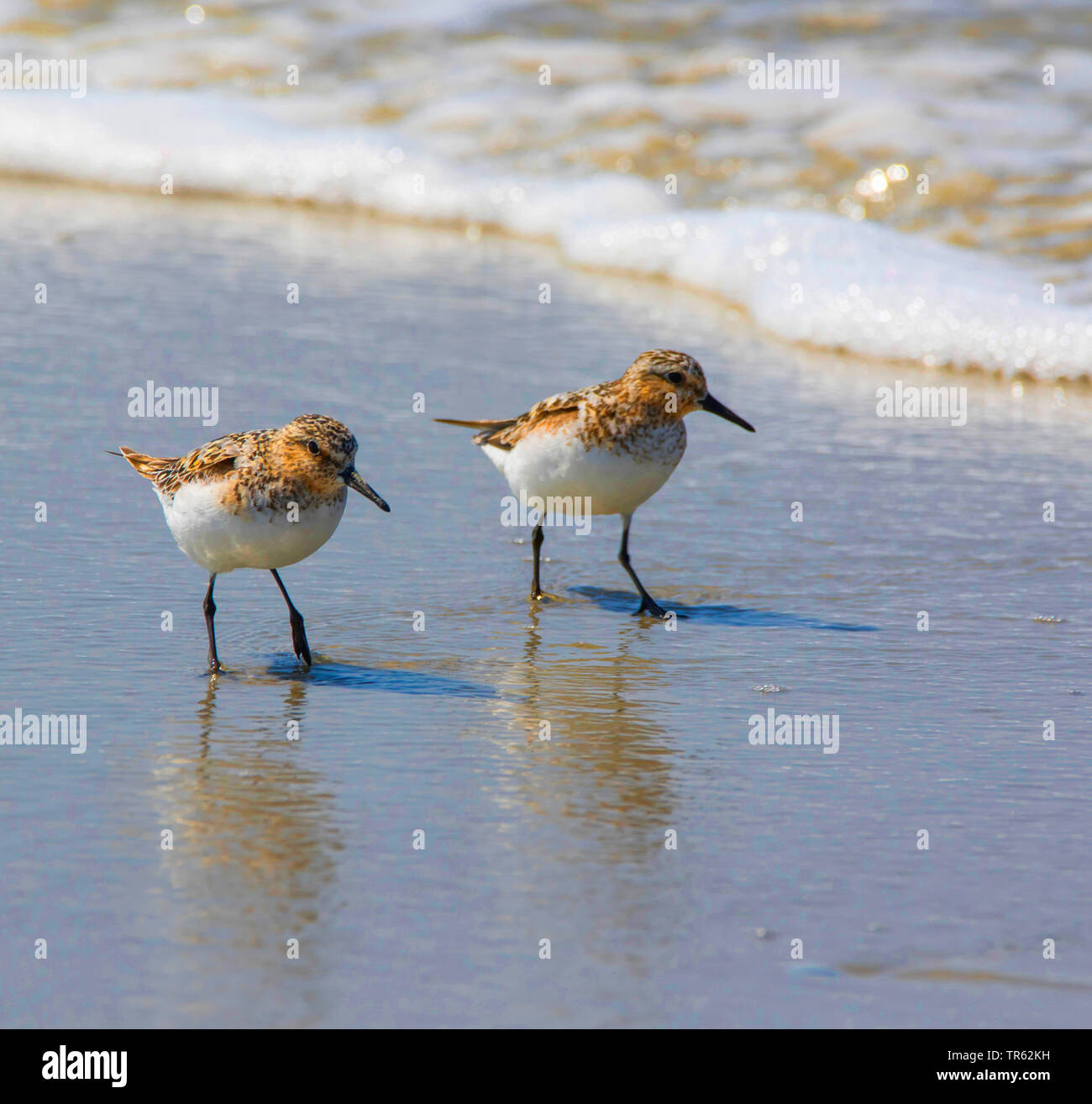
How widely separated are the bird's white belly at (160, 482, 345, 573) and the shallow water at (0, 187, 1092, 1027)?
0.36 m

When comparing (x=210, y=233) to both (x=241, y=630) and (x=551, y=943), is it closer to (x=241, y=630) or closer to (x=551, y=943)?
(x=241, y=630)

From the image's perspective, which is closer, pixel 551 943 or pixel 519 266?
pixel 551 943

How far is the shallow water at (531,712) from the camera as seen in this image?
357 cm

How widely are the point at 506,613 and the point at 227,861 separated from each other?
7.47 feet
